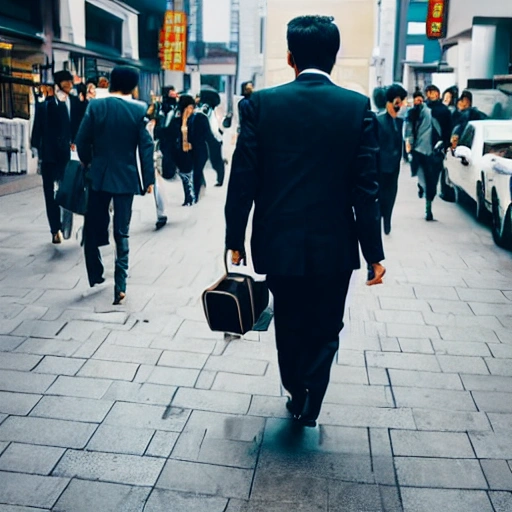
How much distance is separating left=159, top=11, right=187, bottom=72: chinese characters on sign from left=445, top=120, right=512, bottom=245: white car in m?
18.1

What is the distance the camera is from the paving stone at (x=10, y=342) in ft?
16.1

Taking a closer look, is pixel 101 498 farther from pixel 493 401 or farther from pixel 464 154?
pixel 464 154

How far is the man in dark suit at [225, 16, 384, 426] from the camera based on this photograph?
330 centimetres

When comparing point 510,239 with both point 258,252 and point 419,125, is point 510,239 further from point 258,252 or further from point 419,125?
point 258,252

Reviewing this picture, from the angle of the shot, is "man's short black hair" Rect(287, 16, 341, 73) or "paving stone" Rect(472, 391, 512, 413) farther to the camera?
"paving stone" Rect(472, 391, 512, 413)

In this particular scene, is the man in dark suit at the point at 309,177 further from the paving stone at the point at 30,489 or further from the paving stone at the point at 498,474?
the paving stone at the point at 30,489

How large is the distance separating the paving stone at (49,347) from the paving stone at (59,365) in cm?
9

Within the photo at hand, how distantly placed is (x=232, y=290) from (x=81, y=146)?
2.72 metres

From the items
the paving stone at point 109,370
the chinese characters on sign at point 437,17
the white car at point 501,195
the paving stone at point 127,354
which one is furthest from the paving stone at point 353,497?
the chinese characters on sign at point 437,17

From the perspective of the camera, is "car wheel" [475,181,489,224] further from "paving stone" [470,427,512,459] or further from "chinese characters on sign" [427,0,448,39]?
"chinese characters on sign" [427,0,448,39]

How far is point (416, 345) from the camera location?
5.13 metres

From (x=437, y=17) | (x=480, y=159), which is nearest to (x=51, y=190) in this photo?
(x=480, y=159)

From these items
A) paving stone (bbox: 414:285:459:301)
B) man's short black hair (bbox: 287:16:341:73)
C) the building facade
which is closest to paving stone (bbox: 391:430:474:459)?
man's short black hair (bbox: 287:16:341:73)

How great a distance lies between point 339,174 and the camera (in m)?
3.37
